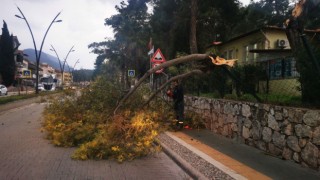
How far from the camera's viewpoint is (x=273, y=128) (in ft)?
30.8

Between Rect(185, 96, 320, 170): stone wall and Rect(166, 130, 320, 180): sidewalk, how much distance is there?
A: 0.20 m

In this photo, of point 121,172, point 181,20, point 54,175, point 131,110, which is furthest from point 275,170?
point 181,20

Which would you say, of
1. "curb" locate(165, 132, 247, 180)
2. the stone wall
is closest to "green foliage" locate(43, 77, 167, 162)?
"curb" locate(165, 132, 247, 180)

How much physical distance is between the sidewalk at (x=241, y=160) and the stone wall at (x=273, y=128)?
0.20 meters

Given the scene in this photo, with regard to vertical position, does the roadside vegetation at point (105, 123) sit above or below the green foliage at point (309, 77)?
below

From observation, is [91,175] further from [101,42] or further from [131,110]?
[101,42]

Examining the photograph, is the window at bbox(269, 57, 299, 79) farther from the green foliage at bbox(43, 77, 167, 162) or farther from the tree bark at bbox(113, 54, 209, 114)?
the green foliage at bbox(43, 77, 167, 162)

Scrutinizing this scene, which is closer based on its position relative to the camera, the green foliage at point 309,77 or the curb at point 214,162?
the curb at point 214,162

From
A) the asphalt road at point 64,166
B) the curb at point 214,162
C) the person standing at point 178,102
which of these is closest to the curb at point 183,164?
the asphalt road at point 64,166

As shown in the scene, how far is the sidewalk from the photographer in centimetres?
765

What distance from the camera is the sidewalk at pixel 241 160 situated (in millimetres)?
7647

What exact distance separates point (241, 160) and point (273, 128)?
3.61 ft

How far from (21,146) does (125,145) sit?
2973 mm

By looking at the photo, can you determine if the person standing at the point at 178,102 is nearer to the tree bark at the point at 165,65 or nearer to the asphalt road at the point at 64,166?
the tree bark at the point at 165,65
